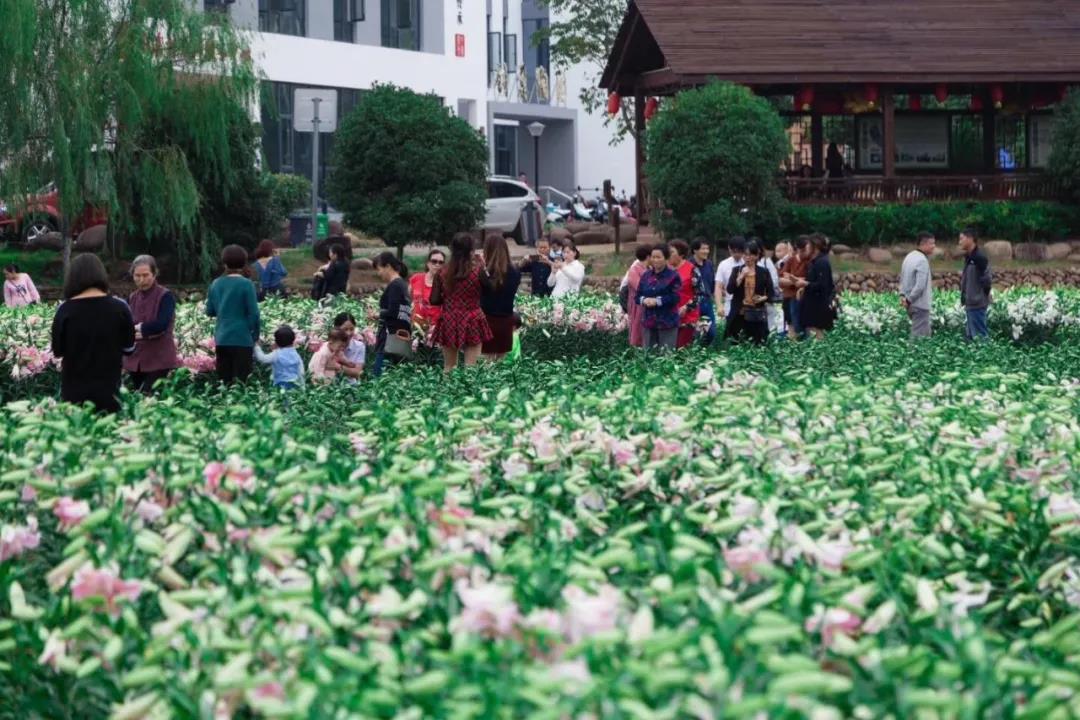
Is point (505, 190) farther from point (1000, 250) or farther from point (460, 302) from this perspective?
point (460, 302)

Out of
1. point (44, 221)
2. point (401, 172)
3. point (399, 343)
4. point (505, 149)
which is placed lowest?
point (399, 343)

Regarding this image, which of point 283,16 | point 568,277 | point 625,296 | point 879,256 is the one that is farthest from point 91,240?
point 625,296

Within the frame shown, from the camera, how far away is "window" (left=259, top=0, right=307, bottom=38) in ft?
154

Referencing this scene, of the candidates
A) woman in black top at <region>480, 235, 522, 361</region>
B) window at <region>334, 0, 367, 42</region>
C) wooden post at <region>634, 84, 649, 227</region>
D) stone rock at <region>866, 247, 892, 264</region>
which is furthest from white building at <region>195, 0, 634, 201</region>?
woman in black top at <region>480, 235, 522, 361</region>

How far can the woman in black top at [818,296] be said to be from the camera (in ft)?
58.0

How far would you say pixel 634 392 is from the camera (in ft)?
26.8

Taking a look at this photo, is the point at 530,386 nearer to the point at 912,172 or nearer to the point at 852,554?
the point at 852,554

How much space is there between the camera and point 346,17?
1956 inches

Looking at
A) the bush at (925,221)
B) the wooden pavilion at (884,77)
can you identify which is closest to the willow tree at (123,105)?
the wooden pavilion at (884,77)

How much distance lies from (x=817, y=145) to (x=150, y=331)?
26.1 m

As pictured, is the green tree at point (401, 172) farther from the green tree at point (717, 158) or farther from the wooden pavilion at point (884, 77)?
the wooden pavilion at point (884, 77)

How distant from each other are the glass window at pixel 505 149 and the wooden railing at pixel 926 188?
2896cm

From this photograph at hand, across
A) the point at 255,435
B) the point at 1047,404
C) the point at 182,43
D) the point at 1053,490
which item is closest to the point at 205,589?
the point at 255,435

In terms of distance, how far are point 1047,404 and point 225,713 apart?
5374 mm
